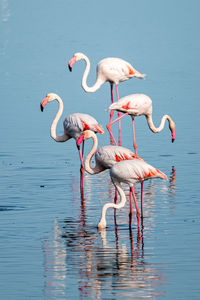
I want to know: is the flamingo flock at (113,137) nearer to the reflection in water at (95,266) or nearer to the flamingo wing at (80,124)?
the flamingo wing at (80,124)

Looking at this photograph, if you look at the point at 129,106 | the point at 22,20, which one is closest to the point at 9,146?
the point at 129,106

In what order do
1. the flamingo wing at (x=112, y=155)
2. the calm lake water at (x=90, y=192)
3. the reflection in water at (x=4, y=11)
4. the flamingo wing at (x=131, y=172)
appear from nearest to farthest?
the calm lake water at (x=90, y=192)
the flamingo wing at (x=131, y=172)
the flamingo wing at (x=112, y=155)
the reflection in water at (x=4, y=11)

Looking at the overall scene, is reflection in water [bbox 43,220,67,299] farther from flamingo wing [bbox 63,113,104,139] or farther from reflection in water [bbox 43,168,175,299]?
flamingo wing [bbox 63,113,104,139]

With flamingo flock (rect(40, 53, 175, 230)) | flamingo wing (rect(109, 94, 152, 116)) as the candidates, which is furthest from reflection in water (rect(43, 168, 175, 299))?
flamingo wing (rect(109, 94, 152, 116))

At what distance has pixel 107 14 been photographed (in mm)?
48844

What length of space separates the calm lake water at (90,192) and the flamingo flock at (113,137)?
39 cm

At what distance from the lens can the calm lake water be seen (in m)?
8.70

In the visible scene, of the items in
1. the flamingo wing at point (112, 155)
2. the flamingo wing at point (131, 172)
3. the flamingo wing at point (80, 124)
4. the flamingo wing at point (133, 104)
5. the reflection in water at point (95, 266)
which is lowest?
the reflection in water at point (95, 266)

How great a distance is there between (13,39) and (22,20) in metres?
8.85

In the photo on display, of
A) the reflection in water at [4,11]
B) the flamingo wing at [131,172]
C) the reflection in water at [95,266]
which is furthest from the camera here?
the reflection in water at [4,11]

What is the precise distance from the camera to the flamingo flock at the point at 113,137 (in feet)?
35.9

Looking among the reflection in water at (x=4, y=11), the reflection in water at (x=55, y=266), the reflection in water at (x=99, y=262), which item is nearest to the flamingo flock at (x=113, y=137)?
the reflection in water at (x=99, y=262)

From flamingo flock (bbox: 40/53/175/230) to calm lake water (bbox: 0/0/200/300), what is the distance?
15.4 inches

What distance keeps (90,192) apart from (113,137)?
3.18 metres
